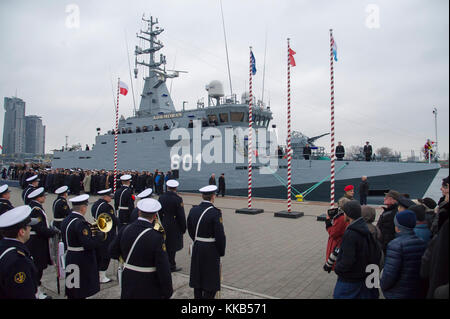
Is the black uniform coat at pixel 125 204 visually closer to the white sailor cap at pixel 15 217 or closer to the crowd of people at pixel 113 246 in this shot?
the crowd of people at pixel 113 246

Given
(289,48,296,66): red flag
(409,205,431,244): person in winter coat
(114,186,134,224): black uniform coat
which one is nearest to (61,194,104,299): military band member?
(114,186,134,224): black uniform coat

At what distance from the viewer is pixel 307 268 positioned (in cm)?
548

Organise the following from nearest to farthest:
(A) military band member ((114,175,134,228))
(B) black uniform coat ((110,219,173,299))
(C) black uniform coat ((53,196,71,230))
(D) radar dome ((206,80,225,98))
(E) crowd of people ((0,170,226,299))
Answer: (E) crowd of people ((0,170,226,299)) < (B) black uniform coat ((110,219,173,299)) < (C) black uniform coat ((53,196,71,230)) < (A) military band member ((114,175,134,228)) < (D) radar dome ((206,80,225,98))

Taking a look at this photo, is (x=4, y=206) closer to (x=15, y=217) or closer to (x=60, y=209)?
(x=60, y=209)

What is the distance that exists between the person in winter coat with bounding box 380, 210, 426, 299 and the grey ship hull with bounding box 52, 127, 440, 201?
12484 mm

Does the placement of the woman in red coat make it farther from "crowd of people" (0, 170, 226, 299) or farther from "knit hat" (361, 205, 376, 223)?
"crowd of people" (0, 170, 226, 299)

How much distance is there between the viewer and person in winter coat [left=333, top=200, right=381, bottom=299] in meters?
3.04

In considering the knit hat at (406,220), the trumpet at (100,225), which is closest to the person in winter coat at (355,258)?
the knit hat at (406,220)

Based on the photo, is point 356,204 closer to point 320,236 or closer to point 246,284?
point 246,284

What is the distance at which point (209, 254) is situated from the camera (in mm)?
3848

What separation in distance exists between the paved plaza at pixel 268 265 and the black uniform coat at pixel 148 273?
67.5 inches
